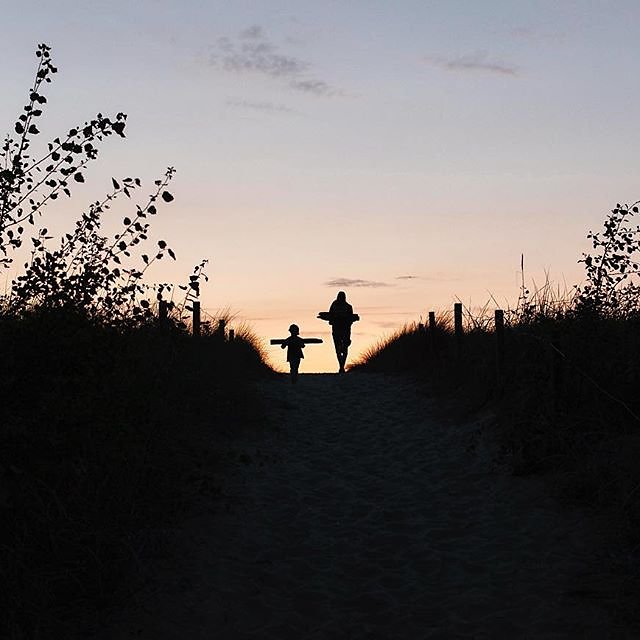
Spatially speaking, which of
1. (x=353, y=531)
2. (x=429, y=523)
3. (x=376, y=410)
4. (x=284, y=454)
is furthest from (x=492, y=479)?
(x=376, y=410)

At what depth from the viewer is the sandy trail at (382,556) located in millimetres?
6504

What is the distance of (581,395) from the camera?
10.3 meters

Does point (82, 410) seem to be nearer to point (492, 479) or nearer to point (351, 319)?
point (492, 479)

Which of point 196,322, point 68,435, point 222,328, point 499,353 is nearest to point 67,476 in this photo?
point 68,435

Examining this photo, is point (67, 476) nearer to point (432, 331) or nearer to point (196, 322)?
point (196, 322)

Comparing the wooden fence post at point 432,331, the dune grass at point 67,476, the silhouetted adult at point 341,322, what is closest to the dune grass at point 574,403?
the dune grass at point 67,476

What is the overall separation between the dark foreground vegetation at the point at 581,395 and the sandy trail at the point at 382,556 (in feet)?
1.28

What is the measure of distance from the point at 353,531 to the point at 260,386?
8.93 metres

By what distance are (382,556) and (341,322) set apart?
12132 millimetres

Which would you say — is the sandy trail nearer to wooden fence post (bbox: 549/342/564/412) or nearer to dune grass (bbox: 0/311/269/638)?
dune grass (bbox: 0/311/269/638)

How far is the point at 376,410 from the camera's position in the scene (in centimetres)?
1562

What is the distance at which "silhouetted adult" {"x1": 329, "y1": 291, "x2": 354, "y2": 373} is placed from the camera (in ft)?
66.2

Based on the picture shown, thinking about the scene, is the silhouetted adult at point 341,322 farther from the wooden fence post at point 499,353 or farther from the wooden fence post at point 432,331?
the wooden fence post at point 499,353

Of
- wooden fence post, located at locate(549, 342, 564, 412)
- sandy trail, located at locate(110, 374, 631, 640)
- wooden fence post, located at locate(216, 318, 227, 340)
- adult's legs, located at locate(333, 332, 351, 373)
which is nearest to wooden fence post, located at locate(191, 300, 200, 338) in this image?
wooden fence post, located at locate(216, 318, 227, 340)
